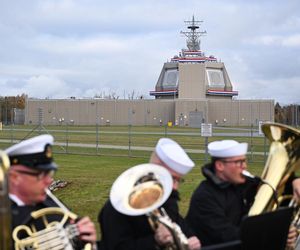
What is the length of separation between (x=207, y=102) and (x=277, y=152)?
7050cm

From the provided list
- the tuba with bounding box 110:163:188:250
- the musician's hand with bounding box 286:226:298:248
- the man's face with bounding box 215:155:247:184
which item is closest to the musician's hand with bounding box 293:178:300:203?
the musician's hand with bounding box 286:226:298:248

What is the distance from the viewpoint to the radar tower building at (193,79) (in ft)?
267

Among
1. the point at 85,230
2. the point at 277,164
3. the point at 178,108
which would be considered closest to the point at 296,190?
the point at 277,164

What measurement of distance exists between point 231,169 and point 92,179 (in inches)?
374

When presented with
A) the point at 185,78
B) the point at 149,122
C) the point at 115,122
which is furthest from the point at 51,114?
the point at 185,78

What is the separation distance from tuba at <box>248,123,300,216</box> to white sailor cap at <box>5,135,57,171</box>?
2.00 meters

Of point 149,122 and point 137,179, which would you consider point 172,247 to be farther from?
point 149,122

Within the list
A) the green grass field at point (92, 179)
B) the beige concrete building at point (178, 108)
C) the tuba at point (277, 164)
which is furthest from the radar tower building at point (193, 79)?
the tuba at point (277, 164)

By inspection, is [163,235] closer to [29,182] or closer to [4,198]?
[29,182]

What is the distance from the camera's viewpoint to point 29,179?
3.34m

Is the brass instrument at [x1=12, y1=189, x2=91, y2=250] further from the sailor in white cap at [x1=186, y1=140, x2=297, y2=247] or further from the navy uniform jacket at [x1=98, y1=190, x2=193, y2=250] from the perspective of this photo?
the sailor in white cap at [x1=186, y1=140, x2=297, y2=247]

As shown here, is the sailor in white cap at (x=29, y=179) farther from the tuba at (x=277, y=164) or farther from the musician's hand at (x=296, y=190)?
the musician's hand at (x=296, y=190)

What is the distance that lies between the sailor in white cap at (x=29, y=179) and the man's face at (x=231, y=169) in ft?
5.21

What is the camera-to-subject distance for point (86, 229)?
11.2ft
